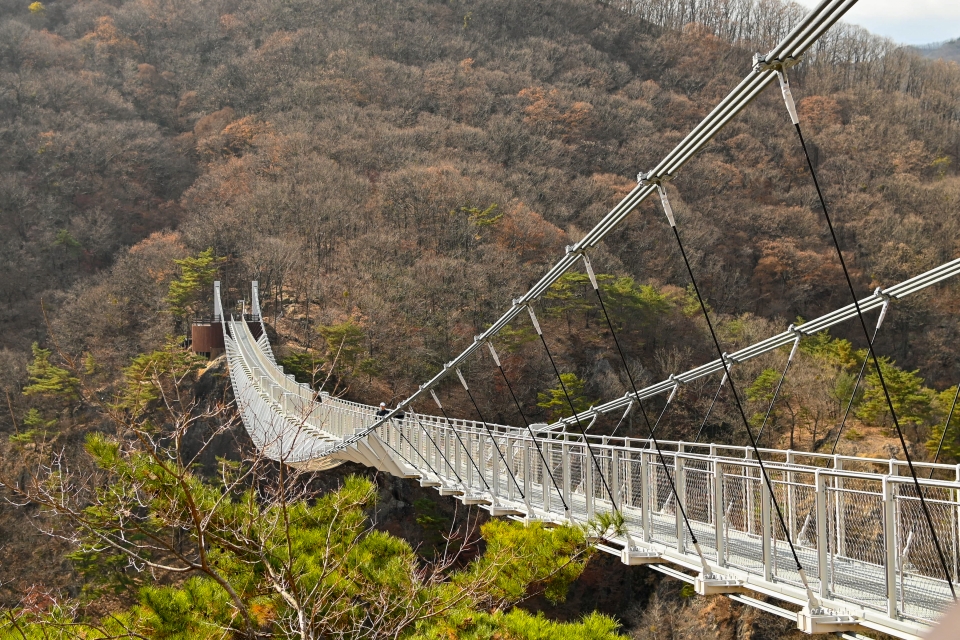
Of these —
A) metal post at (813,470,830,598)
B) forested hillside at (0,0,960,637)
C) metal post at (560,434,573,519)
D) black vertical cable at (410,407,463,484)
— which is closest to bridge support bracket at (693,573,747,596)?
metal post at (813,470,830,598)

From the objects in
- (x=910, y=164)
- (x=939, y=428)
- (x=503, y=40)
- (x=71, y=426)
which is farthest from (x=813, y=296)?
(x=503, y=40)

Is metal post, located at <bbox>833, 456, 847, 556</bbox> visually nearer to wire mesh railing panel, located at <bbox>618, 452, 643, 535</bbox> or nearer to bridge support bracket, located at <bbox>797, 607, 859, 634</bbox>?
bridge support bracket, located at <bbox>797, 607, 859, 634</bbox>

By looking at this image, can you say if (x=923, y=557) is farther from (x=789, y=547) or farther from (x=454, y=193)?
(x=454, y=193)

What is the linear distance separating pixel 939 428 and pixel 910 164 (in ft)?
83.3

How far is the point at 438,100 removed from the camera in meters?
52.5

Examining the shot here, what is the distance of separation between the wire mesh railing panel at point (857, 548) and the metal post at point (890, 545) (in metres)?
0.37

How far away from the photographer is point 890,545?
406 cm

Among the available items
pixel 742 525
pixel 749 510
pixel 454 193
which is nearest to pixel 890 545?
pixel 749 510

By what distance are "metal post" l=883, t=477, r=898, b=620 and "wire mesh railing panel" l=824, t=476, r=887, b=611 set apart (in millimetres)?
373

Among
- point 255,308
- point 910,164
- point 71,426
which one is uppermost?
point 910,164

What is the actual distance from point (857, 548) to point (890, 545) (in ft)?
5.07

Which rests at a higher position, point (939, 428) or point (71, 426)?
point (939, 428)

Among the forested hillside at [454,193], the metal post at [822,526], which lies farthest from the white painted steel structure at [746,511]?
the forested hillside at [454,193]

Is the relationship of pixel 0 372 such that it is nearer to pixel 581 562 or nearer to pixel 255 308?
pixel 255 308
